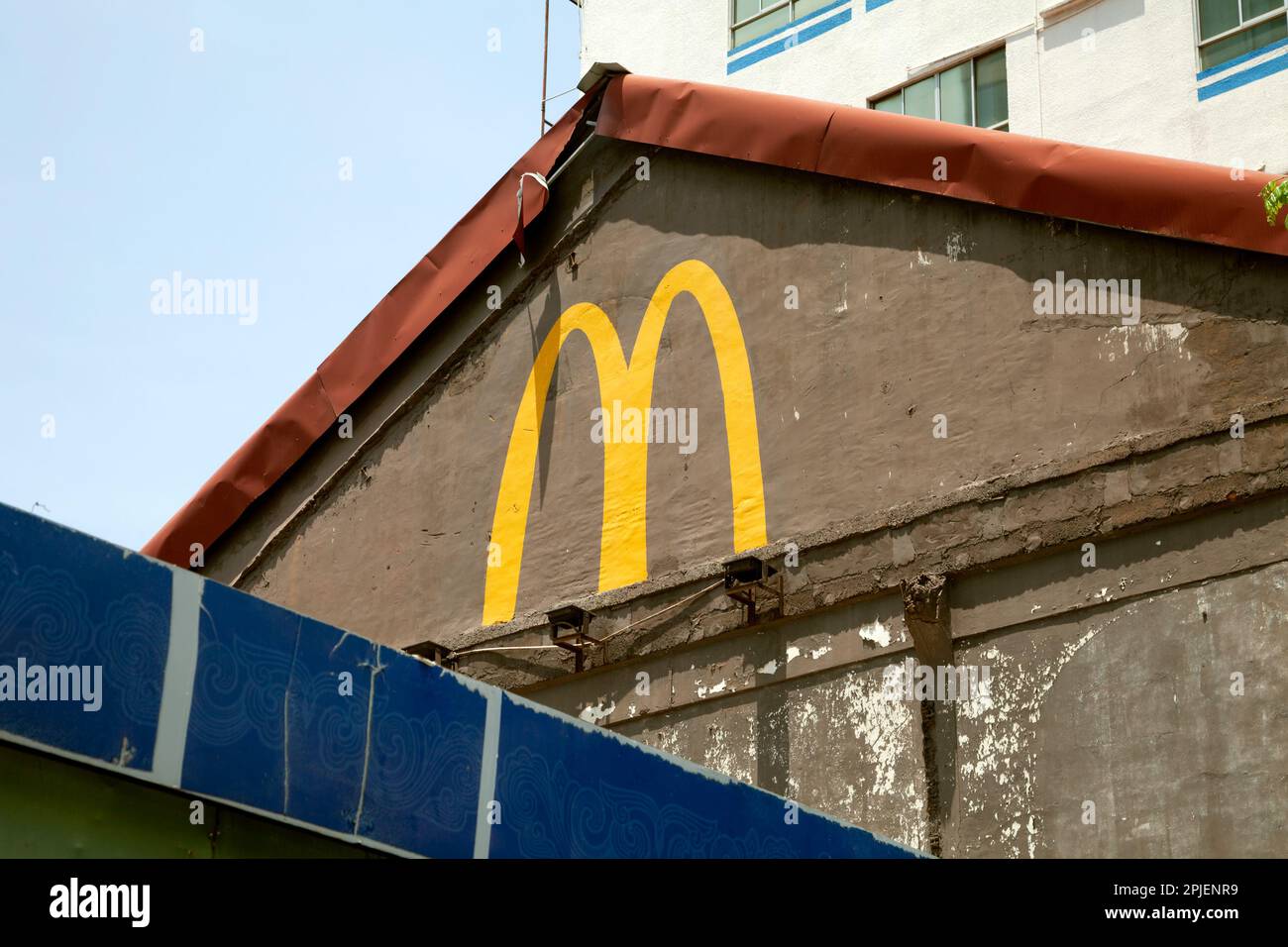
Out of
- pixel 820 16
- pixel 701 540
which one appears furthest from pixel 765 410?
pixel 820 16

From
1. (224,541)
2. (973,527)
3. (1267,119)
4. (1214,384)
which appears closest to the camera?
(1214,384)

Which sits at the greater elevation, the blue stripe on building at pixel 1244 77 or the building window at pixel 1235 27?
the building window at pixel 1235 27

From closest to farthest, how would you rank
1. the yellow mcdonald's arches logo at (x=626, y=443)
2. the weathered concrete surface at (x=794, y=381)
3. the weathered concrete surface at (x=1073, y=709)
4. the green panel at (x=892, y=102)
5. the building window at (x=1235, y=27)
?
the weathered concrete surface at (x=1073, y=709)
the weathered concrete surface at (x=794, y=381)
the yellow mcdonald's arches logo at (x=626, y=443)
the building window at (x=1235, y=27)
the green panel at (x=892, y=102)

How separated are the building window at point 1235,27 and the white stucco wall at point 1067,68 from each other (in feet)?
0.67

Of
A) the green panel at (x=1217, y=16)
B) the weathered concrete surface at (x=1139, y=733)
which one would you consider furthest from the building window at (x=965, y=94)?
the weathered concrete surface at (x=1139, y=733)

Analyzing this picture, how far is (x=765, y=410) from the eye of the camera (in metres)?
14.7

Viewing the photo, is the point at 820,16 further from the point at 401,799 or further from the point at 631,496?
the point at 401,799

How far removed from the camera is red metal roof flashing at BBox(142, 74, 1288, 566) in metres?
12.5

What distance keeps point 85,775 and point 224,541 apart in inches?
461

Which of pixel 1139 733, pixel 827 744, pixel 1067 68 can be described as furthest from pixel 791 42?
pixel 1139 733

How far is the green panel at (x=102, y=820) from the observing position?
6.74m

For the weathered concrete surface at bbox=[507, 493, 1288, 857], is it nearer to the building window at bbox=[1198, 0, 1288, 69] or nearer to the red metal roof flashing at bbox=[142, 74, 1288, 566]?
the red metal roof flashing at bbox=[142, 74, 1288, 566]

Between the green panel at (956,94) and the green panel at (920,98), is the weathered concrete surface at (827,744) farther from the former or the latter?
the green panel at (920,98)

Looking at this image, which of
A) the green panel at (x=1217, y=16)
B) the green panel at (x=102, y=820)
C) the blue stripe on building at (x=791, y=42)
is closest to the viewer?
the green panel at (x=102, y=820)
